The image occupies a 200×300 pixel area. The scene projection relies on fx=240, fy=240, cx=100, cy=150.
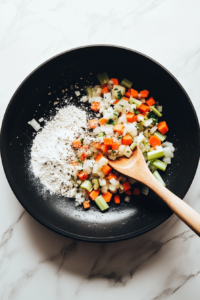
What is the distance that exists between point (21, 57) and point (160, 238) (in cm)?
143

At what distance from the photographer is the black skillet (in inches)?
52.6

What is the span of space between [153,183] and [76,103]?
0.67 metres

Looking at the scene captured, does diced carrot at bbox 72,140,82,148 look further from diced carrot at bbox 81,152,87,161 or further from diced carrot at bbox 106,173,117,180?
diced carrot at bbox 106,173,117,180

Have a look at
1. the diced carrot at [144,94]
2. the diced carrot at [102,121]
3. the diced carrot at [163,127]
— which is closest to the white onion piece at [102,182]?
the diced carrot at [102,121]

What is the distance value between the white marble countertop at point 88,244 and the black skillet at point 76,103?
0.17 m

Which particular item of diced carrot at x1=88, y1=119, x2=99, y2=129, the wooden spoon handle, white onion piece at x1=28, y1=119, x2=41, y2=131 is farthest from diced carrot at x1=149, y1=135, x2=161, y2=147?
white onion piece at x1=28, y1=119, x2=41, y2=131

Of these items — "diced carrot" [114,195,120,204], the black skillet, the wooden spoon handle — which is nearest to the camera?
the wooden spoon handle

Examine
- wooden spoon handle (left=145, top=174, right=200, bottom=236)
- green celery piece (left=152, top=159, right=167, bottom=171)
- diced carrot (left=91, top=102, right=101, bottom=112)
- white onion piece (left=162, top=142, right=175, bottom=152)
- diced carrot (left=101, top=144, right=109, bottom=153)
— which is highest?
diced carrot (left=91, top=102, right=101, bottom=112)

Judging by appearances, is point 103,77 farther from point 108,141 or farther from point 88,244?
point 88,244

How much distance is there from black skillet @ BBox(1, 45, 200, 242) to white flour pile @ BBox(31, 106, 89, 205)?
0.06 m

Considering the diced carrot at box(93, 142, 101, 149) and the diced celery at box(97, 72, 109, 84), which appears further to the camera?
the diced celery at box(97, 72, 109, 84)

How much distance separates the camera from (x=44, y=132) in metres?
1.43

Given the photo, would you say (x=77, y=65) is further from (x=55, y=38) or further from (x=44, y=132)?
(x=44, y=132)

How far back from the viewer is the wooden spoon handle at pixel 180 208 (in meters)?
1.15
